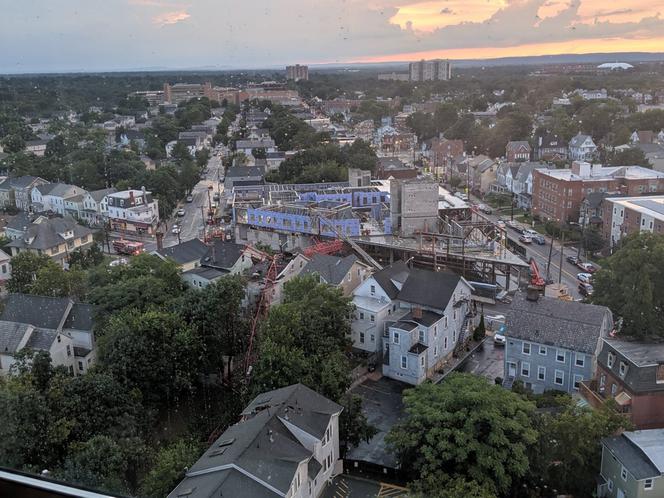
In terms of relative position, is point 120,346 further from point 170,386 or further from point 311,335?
point 311,335

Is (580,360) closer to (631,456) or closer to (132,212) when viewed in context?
(631,456)

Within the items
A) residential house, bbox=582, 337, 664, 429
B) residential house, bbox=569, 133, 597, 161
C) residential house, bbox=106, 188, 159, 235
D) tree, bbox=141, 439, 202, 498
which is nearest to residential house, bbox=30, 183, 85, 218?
residential house, bbox=106, 188, 159, 235

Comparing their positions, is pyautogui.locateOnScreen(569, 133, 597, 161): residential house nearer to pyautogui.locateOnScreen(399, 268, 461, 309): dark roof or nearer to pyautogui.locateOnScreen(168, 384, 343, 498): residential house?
pyautogui.locateOnScreen(399, 268, 461, 309): dark roof

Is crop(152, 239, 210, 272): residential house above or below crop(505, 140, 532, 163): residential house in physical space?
below

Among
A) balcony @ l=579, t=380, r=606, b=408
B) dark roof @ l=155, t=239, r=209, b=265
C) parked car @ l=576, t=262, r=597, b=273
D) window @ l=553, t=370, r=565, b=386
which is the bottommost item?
parked car @ l=576, t=262, r=597, b=273

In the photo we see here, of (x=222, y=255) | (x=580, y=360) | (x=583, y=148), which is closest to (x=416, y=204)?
(x=222, y=255)
